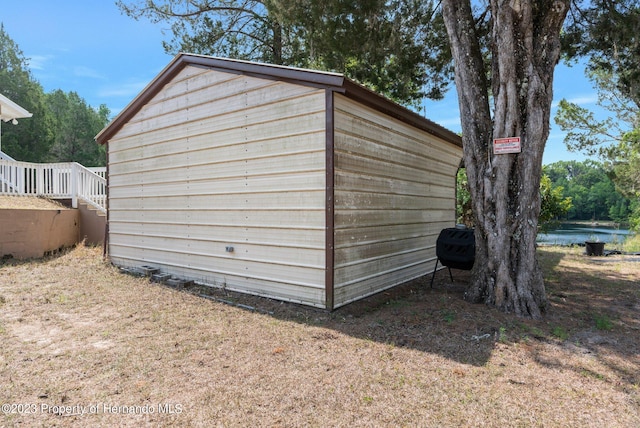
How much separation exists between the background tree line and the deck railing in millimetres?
17597

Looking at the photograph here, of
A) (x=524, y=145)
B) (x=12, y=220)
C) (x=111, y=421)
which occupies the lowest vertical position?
(x=111, y=421)

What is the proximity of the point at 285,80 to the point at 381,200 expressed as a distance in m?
2.01

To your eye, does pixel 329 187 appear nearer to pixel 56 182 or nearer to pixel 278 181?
pixel 278 181

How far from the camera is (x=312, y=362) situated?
2.99 m

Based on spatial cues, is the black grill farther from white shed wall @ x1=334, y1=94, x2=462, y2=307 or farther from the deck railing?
the deck railing

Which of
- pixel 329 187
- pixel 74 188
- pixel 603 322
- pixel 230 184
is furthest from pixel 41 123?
pixel 603 322

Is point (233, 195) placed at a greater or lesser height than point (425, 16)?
lesser

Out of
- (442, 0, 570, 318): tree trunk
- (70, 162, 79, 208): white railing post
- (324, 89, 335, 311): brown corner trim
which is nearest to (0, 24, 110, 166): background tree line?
(70, 162, 79, 208): white railing post

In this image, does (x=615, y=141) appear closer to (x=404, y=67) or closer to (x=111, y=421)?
(x=404, y=67)

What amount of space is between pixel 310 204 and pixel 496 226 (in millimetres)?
2138

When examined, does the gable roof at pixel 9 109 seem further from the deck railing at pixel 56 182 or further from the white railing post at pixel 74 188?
the white railing post at pixel 74 188

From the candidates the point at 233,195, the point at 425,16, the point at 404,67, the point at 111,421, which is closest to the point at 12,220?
the point at 233,195

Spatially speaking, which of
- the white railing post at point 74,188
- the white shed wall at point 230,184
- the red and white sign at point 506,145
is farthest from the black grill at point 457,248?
the white railing post at point 74,188

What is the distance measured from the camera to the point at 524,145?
4.14 metres
